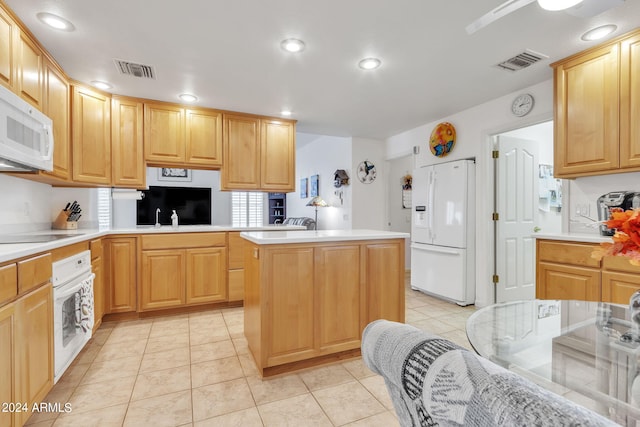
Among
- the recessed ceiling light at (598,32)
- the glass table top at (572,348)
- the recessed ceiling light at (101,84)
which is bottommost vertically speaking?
the glass table top at (572,348)

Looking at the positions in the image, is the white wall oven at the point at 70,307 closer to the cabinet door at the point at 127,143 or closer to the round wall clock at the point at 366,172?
the cabinet door at the point at 127,143

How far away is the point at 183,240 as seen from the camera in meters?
3.40

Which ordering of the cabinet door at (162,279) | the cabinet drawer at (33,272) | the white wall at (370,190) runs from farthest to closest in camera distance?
the white wall at (370,190)
the cabinet door at (162,279)
the cabinet drawer at (33,272)

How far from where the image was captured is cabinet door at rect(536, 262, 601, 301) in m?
2.24

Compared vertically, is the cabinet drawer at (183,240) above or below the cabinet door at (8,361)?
above

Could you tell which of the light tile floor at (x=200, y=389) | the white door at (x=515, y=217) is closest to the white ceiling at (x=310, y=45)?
the white door at (x=515, y=217)

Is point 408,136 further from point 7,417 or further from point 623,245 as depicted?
point 7,417

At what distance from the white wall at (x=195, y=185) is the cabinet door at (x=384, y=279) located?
12.9ft

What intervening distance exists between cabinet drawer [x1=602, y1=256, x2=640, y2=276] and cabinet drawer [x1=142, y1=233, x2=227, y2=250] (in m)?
3.47

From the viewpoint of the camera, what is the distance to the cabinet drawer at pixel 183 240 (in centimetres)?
327

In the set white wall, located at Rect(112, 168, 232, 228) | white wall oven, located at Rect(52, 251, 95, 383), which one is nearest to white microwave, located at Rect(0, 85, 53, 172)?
white wall oven, located at Rect(52, 251, 95, 383)

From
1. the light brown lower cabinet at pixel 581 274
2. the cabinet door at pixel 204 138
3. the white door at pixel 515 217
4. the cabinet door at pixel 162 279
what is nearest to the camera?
the light brown lower cabinet at pixel 581 274

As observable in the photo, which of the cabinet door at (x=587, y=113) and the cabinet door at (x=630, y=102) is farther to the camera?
the cabinet door at (x=587, y=113)

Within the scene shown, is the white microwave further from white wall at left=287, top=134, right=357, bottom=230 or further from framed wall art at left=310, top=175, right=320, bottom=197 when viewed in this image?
framed wall art at left=310, top=175, right=320, bottom=197
